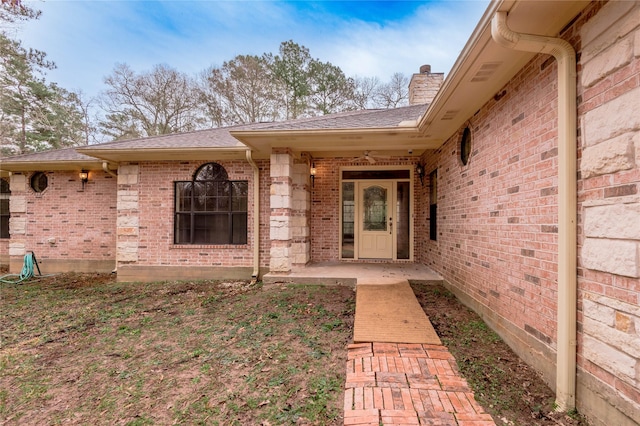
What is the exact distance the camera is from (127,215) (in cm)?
597

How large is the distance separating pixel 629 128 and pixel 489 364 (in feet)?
6.66

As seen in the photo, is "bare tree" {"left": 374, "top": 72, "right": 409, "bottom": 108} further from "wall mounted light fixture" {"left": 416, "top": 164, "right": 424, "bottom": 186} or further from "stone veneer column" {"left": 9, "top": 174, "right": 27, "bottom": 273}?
"stone veneer column" {"left": 9, "top": 174, "right": 27, "bottom": 273}

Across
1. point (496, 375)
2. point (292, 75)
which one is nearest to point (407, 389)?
point (496, 375)

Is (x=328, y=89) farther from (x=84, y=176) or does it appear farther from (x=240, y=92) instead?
(x=84, y=176)

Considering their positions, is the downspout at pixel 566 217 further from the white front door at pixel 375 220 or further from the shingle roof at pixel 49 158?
the shingle roof at pixel 49 158

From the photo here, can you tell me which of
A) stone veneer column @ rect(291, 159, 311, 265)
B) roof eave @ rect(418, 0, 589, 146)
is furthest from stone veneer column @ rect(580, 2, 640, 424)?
stone veneer column @ rect(291, 159, 311, 265)

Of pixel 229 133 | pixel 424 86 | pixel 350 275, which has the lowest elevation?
pixel 350 275

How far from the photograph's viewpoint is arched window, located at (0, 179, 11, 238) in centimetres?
733

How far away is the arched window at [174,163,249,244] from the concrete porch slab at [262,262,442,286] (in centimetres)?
167

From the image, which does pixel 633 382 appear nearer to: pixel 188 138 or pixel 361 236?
pixel 361 236

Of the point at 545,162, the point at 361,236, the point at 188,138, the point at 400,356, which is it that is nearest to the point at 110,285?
the point at 188,138

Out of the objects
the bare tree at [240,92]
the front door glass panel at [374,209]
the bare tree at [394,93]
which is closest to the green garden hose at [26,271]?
the front door glass panel at [374,209]

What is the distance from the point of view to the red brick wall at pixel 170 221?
19.5 feet

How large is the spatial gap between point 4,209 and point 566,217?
38.1ft
